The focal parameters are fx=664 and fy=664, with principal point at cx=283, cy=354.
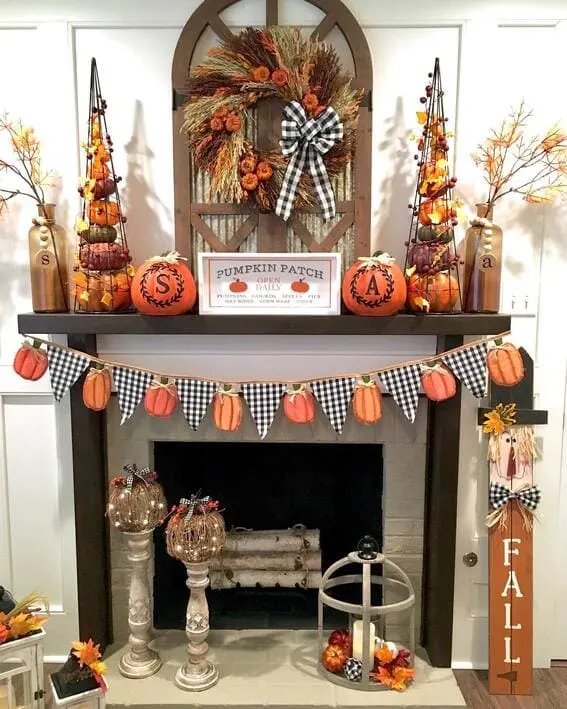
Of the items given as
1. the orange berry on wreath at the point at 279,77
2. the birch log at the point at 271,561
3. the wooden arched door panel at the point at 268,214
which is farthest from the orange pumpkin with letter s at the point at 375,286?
the birch log at the point at 271,561

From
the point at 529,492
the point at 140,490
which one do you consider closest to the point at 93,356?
the point at 140,490

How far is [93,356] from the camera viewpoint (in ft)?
7.90

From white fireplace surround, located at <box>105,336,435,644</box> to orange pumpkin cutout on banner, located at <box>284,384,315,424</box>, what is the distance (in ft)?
0.46

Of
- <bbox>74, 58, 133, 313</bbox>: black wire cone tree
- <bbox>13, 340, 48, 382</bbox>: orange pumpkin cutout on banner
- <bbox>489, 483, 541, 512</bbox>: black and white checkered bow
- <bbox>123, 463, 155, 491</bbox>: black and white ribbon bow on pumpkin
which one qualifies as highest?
A: <bbox>74, 58, 133, 313</bbox>: black wire cone tree

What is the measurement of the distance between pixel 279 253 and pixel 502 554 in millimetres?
1374

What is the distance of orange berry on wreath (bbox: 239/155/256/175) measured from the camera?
2219mm

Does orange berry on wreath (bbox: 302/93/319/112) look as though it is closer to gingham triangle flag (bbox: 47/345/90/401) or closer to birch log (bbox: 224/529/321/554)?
gingham triangle flag (bbox: 47/345/90/401)

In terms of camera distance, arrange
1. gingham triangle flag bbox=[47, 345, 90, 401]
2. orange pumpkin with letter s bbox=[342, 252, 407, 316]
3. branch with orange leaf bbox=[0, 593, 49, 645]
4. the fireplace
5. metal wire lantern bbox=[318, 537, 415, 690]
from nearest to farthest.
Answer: branch with orange leaf bbox=[0, 593, 49, 645]
orange pumpkin with letter s bbox=[342, 252, 407, 316]
metal wire lantern bbox=[318, 537, 415, 690]
gingham triangle flag bbox=[47, 345, 90, 401]
the fireplace

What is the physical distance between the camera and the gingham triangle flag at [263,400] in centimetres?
236

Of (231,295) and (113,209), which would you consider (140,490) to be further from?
(113,209)

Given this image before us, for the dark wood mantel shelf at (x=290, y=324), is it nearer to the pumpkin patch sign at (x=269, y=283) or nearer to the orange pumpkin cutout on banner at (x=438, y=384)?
the pumpkin patch sign at (x=269, y=283)

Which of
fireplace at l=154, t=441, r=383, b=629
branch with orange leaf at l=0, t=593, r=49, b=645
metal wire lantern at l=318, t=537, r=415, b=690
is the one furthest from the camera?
fireplace at l=154, t=441, r=383, b=629

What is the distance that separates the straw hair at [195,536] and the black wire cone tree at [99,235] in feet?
2.50

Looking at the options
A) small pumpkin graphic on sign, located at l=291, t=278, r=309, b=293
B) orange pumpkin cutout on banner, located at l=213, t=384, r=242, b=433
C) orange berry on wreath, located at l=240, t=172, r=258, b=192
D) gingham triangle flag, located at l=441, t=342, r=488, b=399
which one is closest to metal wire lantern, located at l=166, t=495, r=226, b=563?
orange pumpkin cutout on banner, located at l=213, t=384, r=242, b=433
